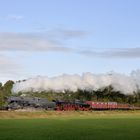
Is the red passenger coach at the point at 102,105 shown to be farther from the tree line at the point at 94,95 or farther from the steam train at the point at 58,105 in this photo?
the tree line at the point at 94,95

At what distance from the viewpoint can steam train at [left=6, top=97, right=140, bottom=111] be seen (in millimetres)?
61875

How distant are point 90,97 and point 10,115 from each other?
33.1 m

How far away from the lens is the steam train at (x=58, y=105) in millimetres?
61875

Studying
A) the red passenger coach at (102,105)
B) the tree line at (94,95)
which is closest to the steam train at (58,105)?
the red passenger coach at (102,105)

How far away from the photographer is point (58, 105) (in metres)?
68.4

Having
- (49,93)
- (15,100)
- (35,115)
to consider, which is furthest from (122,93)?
(35,115)

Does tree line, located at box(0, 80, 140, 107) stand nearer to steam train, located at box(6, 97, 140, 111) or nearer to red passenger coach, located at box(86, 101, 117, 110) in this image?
steam train, located at box(6, 97, 140, 111)

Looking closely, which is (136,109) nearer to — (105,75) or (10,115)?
(105,75)

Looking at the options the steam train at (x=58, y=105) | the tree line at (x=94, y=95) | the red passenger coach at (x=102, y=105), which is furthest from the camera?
the tree line at (x=94, y=95)

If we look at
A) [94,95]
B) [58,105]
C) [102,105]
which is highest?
[94,95]

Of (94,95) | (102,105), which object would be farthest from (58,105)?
(94,95)

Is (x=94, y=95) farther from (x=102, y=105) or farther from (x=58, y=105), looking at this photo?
(x=58, y=105)

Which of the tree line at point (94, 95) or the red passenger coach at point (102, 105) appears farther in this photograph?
the tree line at point (94, 95)

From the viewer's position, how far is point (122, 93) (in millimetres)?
82250
